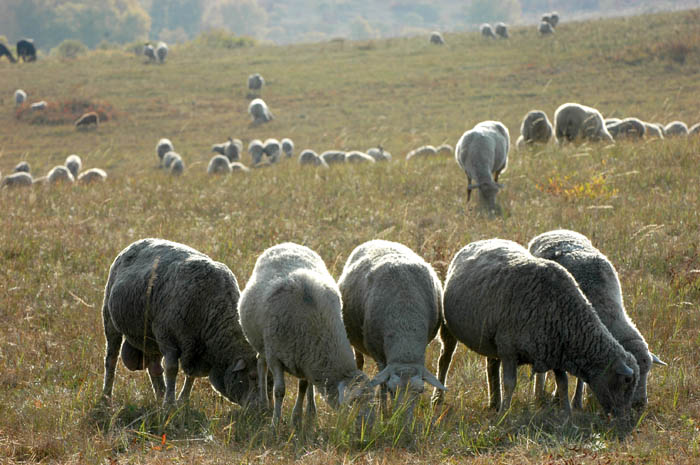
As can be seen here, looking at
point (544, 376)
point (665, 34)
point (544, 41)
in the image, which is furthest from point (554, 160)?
point (544, 41)

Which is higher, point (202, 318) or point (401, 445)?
point (202, 318)

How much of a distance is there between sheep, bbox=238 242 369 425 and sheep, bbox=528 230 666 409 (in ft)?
5.98

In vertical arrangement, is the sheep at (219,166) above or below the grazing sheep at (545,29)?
below

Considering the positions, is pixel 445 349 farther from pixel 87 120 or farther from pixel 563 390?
pixel 87 120

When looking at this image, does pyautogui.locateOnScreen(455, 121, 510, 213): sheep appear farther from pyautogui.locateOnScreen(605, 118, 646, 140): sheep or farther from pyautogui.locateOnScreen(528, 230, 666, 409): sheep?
pyautogui.locateOnScreen(605, 118, 646, 140): sheep

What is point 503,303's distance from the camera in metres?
5.30

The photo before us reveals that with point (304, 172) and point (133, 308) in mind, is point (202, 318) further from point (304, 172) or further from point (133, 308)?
point (304, 172)

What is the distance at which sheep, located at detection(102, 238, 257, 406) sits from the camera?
18.1ft

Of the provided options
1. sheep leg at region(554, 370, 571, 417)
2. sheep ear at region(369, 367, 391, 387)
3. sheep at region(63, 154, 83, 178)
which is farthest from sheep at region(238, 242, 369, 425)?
sheep at region(63, 154, 83, 178)

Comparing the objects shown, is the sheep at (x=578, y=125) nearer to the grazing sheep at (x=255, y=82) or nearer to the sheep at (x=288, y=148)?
the sheep at (x=288, y=148)

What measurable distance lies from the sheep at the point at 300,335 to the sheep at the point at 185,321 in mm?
211

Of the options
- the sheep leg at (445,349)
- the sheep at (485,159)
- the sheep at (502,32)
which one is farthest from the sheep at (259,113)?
the sheep leg at (445,349)

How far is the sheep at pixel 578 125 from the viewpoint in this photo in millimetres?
16156

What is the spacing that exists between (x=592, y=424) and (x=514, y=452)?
33.0 inches
